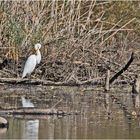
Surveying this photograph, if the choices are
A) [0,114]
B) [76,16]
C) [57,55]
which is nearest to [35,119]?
[0,114]

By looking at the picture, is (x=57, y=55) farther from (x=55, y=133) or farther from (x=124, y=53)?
(x=55, y=133)

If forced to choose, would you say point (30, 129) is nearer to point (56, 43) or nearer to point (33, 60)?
point (33, 60)

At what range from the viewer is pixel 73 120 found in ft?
25.2

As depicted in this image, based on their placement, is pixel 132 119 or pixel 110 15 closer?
pixel 132 119

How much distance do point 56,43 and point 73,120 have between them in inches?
173

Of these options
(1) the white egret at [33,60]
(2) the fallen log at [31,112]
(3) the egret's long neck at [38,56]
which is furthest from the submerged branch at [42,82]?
(2) the fallen log at [31,112]

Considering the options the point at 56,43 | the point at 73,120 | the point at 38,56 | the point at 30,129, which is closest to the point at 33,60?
the point at 38,56

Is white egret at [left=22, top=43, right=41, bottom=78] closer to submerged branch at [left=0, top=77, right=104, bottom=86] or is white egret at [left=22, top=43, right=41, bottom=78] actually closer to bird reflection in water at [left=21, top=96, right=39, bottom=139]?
submerged branch at [left=0, top=77, right=104, bottom=86]

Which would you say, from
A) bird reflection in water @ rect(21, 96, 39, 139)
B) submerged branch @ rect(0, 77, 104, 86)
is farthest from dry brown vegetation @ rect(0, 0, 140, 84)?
bird reflection in water @ rect(21, 96, 39, 139)

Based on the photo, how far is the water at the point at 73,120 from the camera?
266 inches

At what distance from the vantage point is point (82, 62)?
11.9 meters

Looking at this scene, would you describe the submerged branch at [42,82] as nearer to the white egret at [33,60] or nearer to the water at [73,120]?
the water at [73,120]

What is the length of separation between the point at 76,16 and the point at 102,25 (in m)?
1.07

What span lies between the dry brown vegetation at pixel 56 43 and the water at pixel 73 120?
122cm
